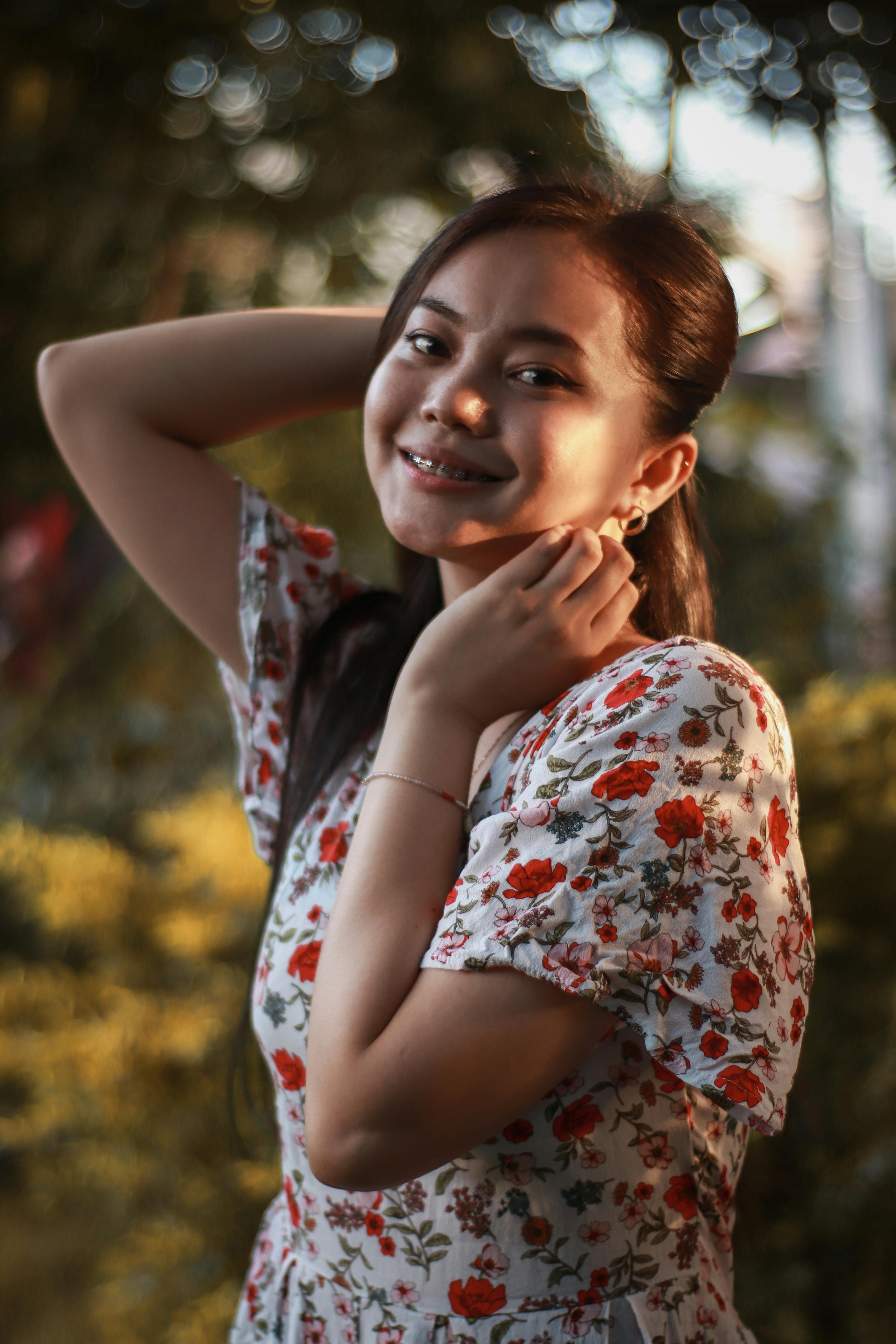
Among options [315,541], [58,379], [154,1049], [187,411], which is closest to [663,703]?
[315,541]

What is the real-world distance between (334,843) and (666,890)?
414 millimetres

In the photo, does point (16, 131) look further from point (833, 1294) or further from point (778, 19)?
point (833, 1294)

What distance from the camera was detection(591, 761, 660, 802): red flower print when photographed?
2.44ft

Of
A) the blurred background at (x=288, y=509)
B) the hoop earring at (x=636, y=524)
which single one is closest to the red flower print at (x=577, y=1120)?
the hoop earring at (x=636, y=524)

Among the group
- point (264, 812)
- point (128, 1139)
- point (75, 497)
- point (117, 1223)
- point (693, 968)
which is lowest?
point (117, 1223)

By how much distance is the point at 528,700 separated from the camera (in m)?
0.91

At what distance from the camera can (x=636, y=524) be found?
109 centimetres

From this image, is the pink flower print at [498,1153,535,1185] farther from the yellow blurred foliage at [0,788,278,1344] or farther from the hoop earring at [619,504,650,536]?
the yellow blurred foliage at [0,788,278,1344]

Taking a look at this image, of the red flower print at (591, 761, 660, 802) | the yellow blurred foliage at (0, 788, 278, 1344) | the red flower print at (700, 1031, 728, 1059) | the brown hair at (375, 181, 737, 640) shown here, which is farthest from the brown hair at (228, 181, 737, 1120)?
the yellow blurred foliage at (0, 788, 278, 1344)

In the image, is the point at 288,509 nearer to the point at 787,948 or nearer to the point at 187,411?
the point at 187,411

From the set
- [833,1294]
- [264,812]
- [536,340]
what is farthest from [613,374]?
[833,1294]

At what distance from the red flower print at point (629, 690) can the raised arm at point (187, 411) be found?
1.79 ft

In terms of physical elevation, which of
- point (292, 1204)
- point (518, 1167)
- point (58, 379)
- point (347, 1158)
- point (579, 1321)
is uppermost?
point (58, 379)

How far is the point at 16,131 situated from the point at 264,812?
199 centimetres
